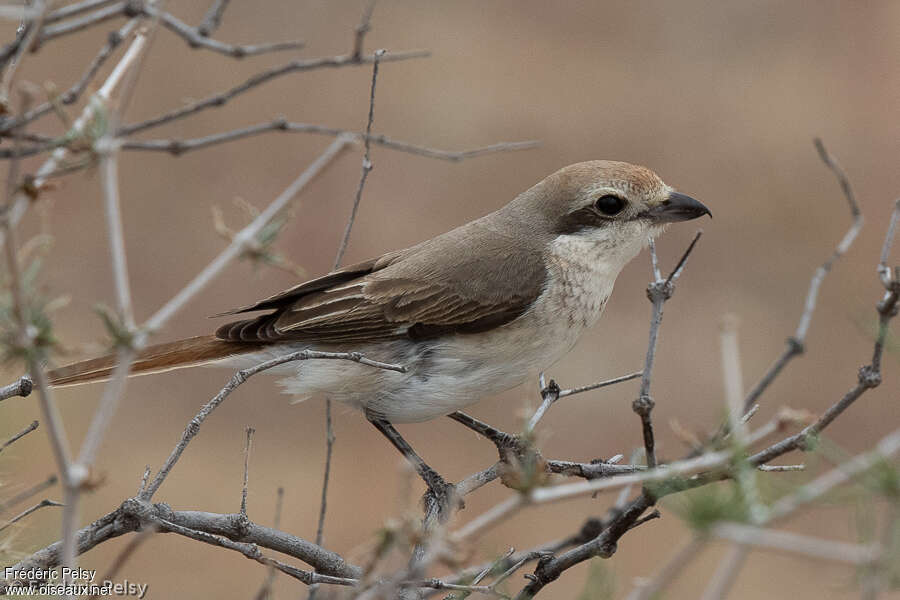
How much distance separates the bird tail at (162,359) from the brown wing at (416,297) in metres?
0.09

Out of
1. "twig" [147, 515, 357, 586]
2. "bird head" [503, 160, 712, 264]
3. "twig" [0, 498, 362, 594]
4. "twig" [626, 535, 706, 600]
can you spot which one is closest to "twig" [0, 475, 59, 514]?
"twig" [0, 498, 362, 594]

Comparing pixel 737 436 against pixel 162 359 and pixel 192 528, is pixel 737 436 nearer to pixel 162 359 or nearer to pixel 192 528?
pixel 192 528

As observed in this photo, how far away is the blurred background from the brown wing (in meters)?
3.53

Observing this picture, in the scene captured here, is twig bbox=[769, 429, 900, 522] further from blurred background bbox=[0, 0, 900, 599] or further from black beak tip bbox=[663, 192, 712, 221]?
blurred background bbox=[0, 0, 900, 599]

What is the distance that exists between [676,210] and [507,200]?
6.72 m

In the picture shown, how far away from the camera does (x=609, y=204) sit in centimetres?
424

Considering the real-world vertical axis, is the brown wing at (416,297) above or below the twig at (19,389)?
above

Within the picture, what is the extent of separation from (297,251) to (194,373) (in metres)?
1.57

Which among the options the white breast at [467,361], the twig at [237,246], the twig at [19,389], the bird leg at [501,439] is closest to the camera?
the twig at [237,246]

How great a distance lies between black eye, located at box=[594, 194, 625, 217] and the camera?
13.9ft

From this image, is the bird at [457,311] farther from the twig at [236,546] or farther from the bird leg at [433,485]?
the twig at [236,546]

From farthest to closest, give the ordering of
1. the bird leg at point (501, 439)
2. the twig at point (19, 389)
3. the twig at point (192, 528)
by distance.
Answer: the bird leg at point (501, 439), the twig at point (19, 389), the twig at point (192, 528)

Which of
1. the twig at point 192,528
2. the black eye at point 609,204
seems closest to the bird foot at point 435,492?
the twig at point 192,528

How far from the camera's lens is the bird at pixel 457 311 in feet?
13.1
